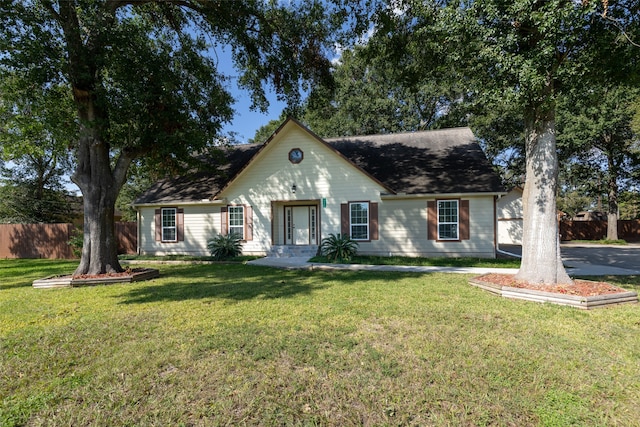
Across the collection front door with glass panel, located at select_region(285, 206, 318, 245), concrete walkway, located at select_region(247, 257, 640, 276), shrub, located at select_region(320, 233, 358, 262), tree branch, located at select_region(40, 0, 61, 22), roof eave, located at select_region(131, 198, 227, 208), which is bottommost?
concrete walkway, located at select_region(247, 257, 640, 276)

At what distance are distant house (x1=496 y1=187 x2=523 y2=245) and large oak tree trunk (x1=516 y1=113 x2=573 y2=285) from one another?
18.7 meters

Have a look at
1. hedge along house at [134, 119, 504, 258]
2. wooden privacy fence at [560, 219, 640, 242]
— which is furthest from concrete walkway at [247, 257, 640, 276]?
wooden privacy fence at [560, 219, 640, 242]

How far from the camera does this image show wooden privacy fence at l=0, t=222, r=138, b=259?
54.6 ft

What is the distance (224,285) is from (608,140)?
30598mm

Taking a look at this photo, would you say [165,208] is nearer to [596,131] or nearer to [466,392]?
[466,392]

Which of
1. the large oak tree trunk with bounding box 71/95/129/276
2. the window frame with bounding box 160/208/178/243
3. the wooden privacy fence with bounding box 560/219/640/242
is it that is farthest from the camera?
the wooden privacy fence with bounding box 560/219/640/242

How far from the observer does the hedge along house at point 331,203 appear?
1293cm

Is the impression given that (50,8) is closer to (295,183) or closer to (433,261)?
(295,183)

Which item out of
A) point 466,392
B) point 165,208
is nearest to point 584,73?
point 466,392

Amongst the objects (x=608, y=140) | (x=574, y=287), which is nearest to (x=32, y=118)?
(x=574, y=287)

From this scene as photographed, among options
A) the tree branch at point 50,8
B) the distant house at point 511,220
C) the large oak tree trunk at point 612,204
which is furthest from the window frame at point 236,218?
the large oak tree trunk at point 612,204

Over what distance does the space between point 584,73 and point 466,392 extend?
6.90 meters

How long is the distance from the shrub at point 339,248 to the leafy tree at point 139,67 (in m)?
5.97

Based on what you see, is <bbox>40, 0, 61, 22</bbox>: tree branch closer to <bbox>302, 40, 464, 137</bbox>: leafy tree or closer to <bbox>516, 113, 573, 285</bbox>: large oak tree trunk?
<bbox>516, 113, 573, 285</bbox>: large oak tree trunk
